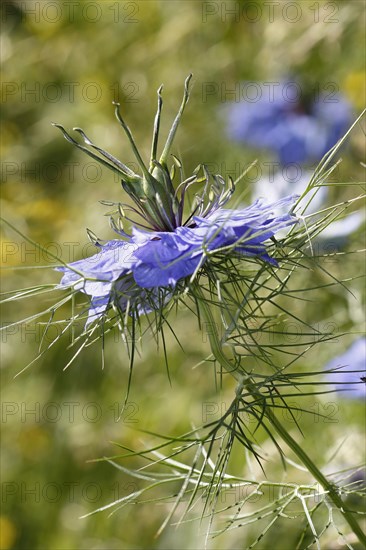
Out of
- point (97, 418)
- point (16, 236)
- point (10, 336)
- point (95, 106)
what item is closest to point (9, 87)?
point (95, 106)

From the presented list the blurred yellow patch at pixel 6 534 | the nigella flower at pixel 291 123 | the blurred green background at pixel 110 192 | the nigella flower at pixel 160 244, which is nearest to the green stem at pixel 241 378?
the nigella flower at pixel 160 244

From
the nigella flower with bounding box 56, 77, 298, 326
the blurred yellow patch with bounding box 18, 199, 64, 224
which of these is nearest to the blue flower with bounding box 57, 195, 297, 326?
the nigella flower with bounding box 56, 77, 298, 326

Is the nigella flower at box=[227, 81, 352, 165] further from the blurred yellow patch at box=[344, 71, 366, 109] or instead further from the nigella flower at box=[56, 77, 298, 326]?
the nigella flower at box=[56, 77, 298, 326]

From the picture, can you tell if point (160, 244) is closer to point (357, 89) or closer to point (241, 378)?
point (241, 378)

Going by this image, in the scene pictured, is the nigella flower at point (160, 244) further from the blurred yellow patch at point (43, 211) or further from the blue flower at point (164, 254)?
the blurred yellow patch at point (43, 211)

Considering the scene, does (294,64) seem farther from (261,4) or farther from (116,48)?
(116,48)
